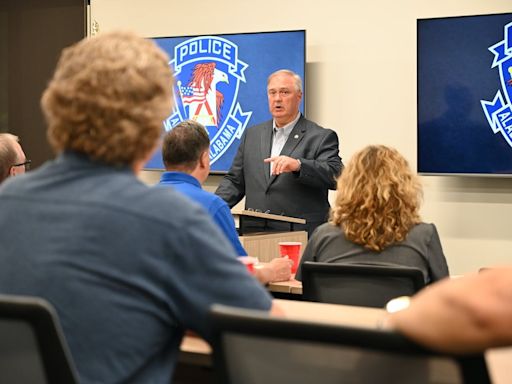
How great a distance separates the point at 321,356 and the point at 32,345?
50 cm

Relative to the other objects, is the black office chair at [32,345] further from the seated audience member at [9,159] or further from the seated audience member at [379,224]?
the seated audience member at [9,159]

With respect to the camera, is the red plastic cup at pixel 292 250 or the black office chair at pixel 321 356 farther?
the red plastic cup at pixel 292 250

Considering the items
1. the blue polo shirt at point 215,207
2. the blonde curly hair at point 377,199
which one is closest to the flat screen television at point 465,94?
the blonde curly hair at point 377,199

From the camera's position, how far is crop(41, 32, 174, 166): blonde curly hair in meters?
1.36

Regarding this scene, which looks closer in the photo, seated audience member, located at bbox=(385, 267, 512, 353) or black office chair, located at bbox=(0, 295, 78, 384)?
seated audience member, located at bbox=(385, 267, 512, 353)

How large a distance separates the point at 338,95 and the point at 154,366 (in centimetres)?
450

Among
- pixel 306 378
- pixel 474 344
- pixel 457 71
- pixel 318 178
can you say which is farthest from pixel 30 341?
pixel 457 71

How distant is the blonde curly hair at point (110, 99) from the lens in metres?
1.36

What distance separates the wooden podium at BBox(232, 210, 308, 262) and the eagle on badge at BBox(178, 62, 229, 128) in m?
2.06

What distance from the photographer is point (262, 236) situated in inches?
151

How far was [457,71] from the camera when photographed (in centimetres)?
505

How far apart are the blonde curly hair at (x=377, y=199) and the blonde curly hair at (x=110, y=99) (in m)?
1.36

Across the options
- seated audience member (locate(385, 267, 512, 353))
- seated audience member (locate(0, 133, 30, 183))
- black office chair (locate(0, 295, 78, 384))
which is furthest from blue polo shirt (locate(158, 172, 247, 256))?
seated audience member (locate(385, 267, 512, 353))

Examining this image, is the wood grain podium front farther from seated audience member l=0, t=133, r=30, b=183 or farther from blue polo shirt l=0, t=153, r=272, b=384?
blue polo shirt l=0, t=153, r=272, b=384
